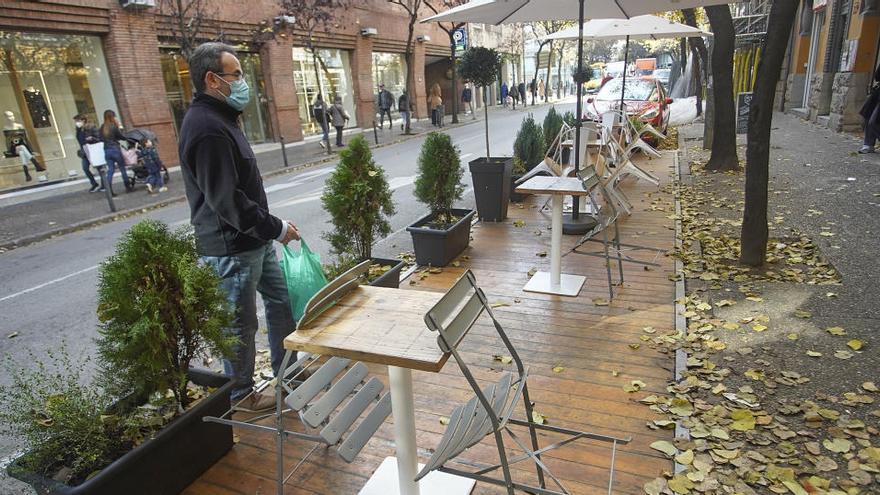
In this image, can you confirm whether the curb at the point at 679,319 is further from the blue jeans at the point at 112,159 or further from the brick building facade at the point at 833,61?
the blue jeans at the point at 112,159

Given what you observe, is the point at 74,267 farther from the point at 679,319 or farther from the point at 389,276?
the point at 679,319

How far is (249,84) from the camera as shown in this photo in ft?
53.7

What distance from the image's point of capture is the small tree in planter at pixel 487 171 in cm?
700

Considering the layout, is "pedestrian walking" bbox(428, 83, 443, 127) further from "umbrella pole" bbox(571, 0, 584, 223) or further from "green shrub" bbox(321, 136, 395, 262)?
"green shrub" bbox(321, 136, 395, 262)

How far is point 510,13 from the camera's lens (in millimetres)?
6305

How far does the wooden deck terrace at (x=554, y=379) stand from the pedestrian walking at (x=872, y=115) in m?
6.33

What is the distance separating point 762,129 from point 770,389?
8.29 feet

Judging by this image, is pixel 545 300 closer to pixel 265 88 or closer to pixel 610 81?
pixel 610 81

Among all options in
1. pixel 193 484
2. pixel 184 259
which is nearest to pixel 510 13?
pixel 184 259

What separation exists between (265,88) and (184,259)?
1826 centimetres

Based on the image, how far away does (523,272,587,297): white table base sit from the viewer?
494 cm

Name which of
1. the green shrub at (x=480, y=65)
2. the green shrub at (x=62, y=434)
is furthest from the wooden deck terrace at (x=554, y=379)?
the green shrub at (x=480, y=65)

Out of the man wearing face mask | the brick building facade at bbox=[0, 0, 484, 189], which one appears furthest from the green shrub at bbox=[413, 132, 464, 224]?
the brick building facade at bbox=[0, 0, 484, 189]

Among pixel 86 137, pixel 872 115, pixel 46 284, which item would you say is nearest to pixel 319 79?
pixel 86 137
